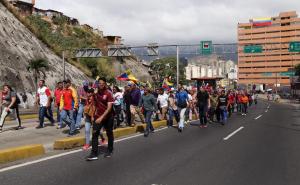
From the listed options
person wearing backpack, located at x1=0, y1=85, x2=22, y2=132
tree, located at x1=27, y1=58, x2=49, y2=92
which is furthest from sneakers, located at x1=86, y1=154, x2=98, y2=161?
tree, located at x1=27, y1=58, x2=49, y2=92

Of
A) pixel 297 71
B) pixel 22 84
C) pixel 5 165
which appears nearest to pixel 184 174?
pixel 5 165

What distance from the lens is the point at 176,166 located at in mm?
7949

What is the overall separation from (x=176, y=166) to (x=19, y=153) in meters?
3.39

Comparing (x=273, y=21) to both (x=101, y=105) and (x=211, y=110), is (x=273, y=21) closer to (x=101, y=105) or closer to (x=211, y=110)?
(x=211, y=110)

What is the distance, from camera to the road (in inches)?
264

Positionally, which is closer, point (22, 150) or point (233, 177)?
point (233, 177)

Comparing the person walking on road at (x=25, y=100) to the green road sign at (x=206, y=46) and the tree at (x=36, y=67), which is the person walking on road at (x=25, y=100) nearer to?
the tree at (x=36, y=67)

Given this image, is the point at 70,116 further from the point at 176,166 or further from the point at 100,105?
the point at 176,166

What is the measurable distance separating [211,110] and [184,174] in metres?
12.8

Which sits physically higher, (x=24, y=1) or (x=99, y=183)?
(x=24, y=1)

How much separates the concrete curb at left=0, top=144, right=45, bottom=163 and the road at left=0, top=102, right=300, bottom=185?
2.58 ft

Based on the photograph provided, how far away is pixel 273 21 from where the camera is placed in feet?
550

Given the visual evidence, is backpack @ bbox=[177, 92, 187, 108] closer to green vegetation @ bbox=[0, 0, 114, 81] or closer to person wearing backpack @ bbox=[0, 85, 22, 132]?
person wearing backpack @ bbox=[0, 85, 22, 132]

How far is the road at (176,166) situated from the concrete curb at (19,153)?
0.79 meters
